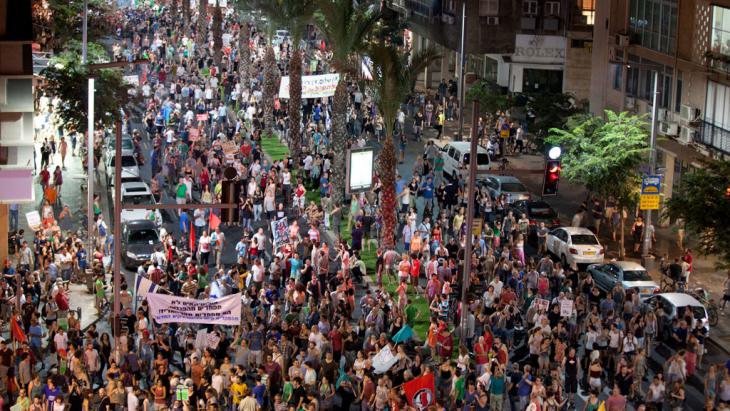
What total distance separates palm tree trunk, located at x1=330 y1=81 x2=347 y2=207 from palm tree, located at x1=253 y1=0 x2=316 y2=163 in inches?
161

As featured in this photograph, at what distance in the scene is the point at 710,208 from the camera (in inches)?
1359

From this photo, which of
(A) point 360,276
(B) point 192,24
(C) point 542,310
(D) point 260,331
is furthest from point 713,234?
(B) point 192,24

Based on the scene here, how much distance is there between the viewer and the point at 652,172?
4122cm

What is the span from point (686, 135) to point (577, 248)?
8.99 metres

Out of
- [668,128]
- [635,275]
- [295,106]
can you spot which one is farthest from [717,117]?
[295,106]

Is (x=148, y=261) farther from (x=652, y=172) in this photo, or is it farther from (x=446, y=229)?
(x=652, y=172)

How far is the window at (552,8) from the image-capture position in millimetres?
65750

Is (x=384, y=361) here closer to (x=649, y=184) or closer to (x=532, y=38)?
(x=649, y=184)

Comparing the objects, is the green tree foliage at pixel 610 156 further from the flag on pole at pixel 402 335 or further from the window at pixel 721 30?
the flag on pole at pixel 402 335

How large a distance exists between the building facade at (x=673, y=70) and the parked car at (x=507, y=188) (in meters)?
4.90

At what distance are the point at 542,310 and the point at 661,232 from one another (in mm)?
15562

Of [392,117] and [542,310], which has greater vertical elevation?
[392,117]

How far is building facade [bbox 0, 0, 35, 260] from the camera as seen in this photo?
3547cm

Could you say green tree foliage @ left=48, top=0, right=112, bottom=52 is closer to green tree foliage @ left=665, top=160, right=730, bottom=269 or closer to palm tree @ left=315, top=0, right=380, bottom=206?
palm tree @ left=315, top=0, right=380, bottom=206
